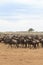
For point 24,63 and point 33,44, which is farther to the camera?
point 33,44

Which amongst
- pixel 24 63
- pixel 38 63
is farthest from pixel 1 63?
pixel 38 63

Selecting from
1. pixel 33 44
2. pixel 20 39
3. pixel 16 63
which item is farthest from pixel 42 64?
pixel 20 39

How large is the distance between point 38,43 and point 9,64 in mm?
13908

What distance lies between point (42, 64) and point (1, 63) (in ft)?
8.27

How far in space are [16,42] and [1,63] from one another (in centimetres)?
1323

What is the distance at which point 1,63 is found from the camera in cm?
1363

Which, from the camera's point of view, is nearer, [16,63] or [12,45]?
[16,63]

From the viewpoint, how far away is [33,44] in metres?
26.2

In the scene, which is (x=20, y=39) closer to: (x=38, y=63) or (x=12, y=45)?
(x=12, y=45)

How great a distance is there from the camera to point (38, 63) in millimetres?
13758

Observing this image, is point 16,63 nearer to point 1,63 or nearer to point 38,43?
point 1,63

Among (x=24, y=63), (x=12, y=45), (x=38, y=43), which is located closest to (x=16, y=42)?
(x=12, y=45)

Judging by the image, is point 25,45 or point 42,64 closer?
point 42,64

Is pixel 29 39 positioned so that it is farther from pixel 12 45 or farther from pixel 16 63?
pixel 16 63
